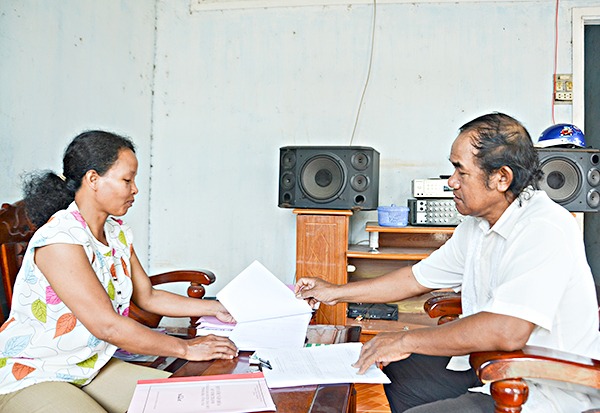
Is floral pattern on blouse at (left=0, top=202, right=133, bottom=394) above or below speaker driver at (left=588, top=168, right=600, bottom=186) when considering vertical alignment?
below

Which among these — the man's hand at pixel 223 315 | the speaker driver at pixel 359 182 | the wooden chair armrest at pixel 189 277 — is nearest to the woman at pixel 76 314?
the man's hand at pixel 223 315

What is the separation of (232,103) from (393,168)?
4.18 feet

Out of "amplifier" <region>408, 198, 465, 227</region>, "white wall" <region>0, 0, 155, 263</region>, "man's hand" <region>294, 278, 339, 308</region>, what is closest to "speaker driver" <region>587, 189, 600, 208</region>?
"amplifier" <region>408, 198, 465, 227</region>

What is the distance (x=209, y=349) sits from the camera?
1160 millimetres

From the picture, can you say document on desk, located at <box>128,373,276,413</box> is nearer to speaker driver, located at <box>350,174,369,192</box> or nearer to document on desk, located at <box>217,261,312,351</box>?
document on desk, located at <box>217,261,312,351</box>

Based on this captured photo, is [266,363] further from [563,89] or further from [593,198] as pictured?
[563,89]

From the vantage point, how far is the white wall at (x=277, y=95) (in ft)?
10.1

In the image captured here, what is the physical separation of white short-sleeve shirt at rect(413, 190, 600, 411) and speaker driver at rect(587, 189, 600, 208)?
140 centimetres

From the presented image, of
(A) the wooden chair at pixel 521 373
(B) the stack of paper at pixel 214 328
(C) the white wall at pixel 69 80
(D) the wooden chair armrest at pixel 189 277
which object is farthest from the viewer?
(C) the white wall at pixel 69 80

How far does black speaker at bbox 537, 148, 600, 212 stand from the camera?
233cm

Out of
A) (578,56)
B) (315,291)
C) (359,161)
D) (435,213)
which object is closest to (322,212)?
(359,161)

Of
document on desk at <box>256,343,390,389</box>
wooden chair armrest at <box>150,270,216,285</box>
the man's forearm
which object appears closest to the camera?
document on desk at <box>256,343,390,389</box>

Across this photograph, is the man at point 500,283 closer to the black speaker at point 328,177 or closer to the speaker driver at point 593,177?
the black speaker at point 328,177

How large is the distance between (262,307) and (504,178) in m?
0.80
